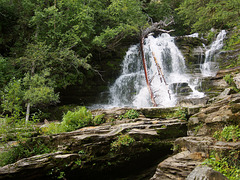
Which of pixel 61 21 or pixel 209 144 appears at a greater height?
pixel 61 21

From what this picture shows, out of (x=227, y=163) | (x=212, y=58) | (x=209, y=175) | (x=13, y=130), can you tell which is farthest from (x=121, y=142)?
(x=212, y=58)

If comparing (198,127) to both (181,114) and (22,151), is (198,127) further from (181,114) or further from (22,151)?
(22,151)

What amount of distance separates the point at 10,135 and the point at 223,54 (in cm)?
1845

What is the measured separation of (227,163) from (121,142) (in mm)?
3708

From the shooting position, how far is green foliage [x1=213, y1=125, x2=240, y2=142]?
475 cm

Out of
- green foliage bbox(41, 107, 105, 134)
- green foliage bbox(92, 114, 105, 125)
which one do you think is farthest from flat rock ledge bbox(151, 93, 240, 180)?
green foliage bbox(41, 107, 105, 134)

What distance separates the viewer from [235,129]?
4.98 m

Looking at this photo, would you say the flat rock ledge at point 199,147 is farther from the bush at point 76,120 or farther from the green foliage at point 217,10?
the green foliage at point 217,10

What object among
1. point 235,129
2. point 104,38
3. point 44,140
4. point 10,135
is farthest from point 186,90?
point 10,135

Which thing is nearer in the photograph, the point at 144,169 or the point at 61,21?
the point at 144,169

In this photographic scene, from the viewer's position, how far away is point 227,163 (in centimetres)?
407

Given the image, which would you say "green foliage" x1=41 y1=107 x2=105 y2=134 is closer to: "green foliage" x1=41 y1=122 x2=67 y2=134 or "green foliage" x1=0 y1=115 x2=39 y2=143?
"green foliage" x1=41 y1=122 x2=67 y2=134

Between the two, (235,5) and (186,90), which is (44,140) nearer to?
(186,90)

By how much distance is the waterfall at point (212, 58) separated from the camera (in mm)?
17312
